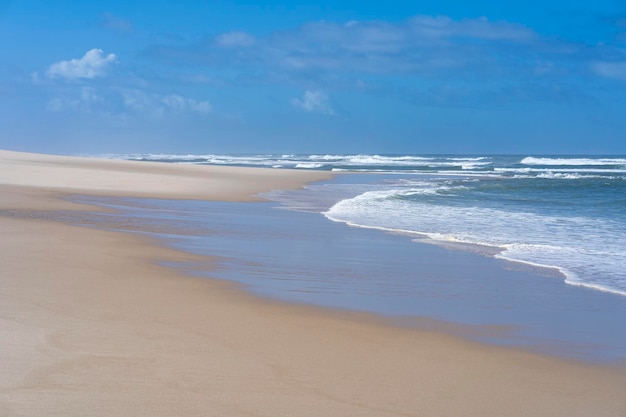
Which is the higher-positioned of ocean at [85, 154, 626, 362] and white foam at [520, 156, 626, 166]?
white foam at [520, 156, 626, 166]

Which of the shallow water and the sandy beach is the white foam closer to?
the shallow water

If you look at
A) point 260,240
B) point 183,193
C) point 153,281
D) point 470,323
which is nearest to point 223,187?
point 183,193

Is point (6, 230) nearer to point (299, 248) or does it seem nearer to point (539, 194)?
point (299, 248)

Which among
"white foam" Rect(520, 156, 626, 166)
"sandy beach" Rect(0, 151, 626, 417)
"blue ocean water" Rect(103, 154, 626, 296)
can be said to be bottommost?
"sandy beach" Rect(0, 151, 626, 417)

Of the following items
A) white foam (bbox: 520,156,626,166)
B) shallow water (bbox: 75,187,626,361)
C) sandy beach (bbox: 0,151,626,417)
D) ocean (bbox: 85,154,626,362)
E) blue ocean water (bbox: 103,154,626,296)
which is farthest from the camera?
white foam (bbox: 520,156,626,166)

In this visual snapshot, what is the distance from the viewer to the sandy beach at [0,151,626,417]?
3.99 metres

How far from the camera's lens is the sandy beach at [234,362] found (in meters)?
3.99

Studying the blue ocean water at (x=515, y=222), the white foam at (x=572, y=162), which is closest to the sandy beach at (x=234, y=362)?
the blue ocean water at (x=515, y=222)

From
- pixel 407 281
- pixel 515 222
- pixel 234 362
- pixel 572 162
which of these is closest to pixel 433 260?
pixel 407 281

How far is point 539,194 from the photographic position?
1045 inches

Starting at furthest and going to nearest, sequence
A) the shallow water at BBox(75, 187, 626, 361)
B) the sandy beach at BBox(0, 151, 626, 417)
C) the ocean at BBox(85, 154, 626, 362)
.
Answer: the ocean at BBox(85, 154, 626, 362) < the shallow water at BBox(75, 187, 626, 361) < the sandy beach at BBox(0, 151, 626, 417)

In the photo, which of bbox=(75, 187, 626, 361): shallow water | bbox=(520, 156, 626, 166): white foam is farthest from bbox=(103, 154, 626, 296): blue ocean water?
bbox=(520, 156, 626, 166): white foam

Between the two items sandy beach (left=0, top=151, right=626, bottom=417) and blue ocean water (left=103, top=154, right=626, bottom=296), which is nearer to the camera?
sandy beach (left=0, top=151, right=626, bottom=417)

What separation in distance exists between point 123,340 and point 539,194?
2378 cm
